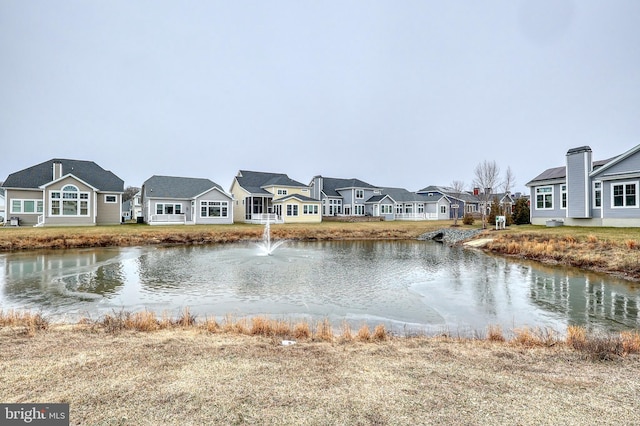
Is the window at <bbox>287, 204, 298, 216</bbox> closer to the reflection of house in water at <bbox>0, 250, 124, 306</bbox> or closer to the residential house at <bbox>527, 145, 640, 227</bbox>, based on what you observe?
the reflection of house in water at <bbox>0, 250, 124, 306</bbox>

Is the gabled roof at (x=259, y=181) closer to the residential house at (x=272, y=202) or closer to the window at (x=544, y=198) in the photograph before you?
the residential house at (x=272, y=202)

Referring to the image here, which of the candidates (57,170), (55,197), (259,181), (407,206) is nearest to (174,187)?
(57,170)

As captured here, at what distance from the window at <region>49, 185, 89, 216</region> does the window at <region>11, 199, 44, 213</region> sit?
1998mm

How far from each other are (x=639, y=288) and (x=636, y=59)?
34.4 m

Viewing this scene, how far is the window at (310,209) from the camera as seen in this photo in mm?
46562

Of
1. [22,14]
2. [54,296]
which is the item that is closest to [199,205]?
[22,14]

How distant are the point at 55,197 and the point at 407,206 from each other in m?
50.7

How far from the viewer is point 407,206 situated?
62094 mm

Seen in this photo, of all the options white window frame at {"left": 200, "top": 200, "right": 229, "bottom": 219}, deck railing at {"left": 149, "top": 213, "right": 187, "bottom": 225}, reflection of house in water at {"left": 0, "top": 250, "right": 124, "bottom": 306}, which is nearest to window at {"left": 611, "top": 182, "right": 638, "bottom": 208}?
reflection of house in water at {"left": 0, "top": 250, "right": 124, "bottom": 306}

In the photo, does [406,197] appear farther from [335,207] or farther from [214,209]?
[214,209]

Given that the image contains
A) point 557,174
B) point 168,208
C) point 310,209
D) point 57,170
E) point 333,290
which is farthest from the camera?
point 310,209

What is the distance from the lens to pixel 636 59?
34.1m

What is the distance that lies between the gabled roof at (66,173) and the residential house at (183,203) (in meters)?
3.76

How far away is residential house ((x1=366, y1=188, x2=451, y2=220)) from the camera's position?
57.7m
